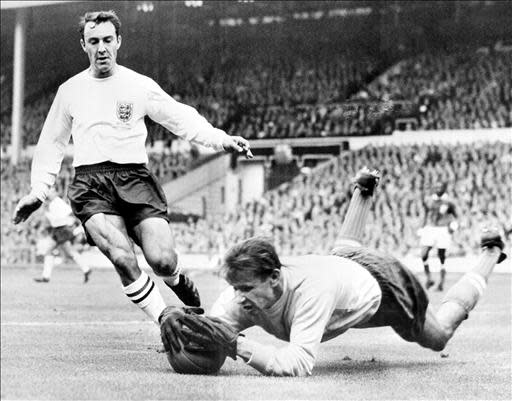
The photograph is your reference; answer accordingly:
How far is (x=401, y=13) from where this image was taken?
917 inches

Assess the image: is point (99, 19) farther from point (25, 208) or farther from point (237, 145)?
point (25, 208)

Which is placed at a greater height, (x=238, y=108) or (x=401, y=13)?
(x=401, y=13)

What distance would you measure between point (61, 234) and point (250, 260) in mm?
9590

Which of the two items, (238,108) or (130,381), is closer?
(130,381)

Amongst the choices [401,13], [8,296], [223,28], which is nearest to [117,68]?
[8,296]

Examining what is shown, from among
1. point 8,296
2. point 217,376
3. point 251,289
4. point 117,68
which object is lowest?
point 8,296

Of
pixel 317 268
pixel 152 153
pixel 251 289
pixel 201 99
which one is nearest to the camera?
pixel 251 289

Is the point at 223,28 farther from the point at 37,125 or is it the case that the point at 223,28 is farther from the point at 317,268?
the point at 317,268

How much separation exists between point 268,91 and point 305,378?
14.7 metres

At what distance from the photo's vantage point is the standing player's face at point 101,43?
3.67 meters

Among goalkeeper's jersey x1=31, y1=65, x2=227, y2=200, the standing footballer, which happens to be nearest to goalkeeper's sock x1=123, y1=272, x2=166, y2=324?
the standing footballer

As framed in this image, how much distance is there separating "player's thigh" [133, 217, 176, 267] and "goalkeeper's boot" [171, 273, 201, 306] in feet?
1.29

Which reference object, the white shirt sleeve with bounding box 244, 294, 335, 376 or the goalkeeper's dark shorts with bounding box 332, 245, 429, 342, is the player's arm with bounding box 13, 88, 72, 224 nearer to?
the white shirt sleeve with bounding box 244, 294, 335, 376

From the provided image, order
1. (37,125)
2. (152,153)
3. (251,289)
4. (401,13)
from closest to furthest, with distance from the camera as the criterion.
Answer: (251,289) < (152,153) < (37,125) < (401,13)
